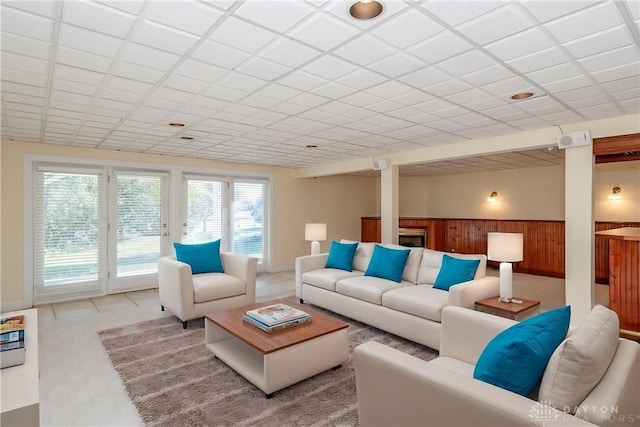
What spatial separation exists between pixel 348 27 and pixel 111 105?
2.42m

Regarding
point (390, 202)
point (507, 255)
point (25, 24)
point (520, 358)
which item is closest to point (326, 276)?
point (390, 202)

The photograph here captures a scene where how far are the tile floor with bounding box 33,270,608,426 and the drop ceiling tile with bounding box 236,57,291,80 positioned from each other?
2.41 m

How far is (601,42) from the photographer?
6.43 feet

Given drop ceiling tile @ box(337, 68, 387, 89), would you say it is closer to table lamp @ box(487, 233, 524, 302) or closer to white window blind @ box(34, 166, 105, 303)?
table lamp @ box(487, 233, 524, 302)

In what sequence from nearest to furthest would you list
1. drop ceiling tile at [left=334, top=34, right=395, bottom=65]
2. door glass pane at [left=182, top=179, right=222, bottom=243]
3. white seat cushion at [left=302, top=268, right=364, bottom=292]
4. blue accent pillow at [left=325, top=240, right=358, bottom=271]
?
drop ceiling tile at [left=334, top=34, right=395, bottom=65] → white seat cushion at [left=302, top=268, right=364, bottom=292] → blue accent pillow at [left=325, top=240, right=358, bottom=271] → door glass pane at [left=182, top=179, right=222, bottom=243]

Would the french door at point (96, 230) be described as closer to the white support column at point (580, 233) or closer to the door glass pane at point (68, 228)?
the door glass pane at point (68, 228)

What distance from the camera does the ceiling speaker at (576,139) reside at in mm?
3561

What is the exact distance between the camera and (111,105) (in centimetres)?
307

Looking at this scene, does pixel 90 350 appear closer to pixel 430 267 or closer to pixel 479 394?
pixel 479 394

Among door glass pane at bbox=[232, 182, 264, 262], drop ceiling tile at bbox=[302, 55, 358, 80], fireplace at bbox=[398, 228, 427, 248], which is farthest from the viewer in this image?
fireplace at bbox=[398, 228, 427, 248]

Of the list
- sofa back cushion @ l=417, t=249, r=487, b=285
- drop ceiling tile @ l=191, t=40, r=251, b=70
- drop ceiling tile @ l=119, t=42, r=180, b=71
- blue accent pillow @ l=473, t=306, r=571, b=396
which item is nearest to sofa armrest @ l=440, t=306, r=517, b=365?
blue accent pillow @ l=473, t=306, r=571, b=396

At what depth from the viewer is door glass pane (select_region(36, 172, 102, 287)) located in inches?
189

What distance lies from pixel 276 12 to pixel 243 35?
31cm

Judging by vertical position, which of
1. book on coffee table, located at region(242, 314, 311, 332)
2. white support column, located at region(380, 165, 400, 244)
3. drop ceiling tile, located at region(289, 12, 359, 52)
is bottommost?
book on coffee table, located at region(242, 314, 311, 332)
